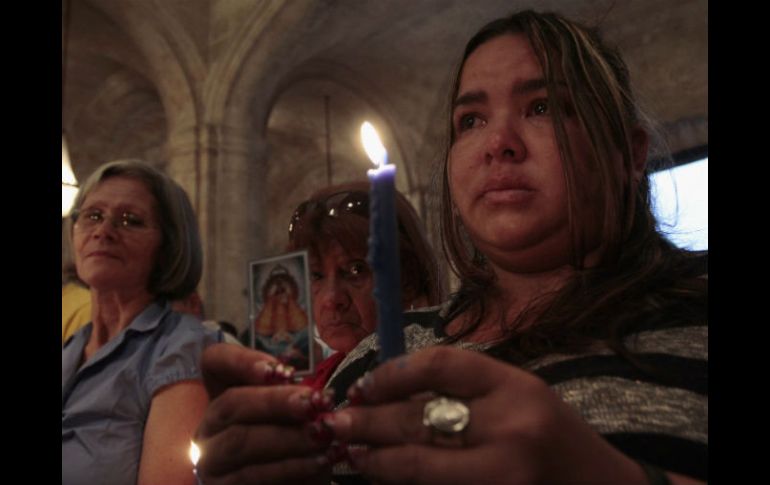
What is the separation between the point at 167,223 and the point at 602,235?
1.42 meters

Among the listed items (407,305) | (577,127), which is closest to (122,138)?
(407,305)

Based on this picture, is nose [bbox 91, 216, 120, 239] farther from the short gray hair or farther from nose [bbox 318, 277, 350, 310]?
nose [bbox 318, 277, 350, 310]

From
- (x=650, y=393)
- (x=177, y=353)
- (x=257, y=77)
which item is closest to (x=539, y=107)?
(x=650, y=393)

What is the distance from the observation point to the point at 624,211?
43.3 inches

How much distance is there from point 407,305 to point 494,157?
95 centimetres

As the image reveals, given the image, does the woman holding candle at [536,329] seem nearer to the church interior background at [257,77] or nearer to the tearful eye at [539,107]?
the tearful eye at [539,107]

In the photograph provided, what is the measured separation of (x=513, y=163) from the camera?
0.98 meters

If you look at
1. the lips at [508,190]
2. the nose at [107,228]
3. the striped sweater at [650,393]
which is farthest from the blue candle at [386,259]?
the nose at [107,228]

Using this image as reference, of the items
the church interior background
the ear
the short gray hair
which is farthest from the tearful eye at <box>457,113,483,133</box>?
the church interior background

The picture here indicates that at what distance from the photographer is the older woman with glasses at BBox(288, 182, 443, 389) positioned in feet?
4.58

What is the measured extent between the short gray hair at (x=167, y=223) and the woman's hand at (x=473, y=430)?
156 cm

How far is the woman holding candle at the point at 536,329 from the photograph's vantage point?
0.57 metres

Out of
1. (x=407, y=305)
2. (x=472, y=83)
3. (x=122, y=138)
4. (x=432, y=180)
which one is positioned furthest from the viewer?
(x=122, y=138)
